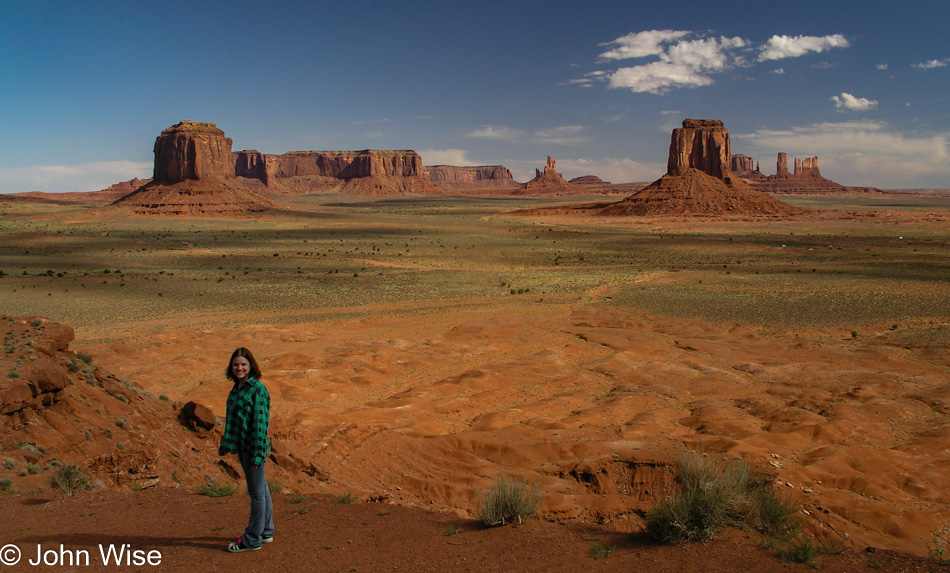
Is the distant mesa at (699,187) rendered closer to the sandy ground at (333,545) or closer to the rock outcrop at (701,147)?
the rock outcrop at (701,147)

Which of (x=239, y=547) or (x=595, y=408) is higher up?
(x=239, y=547)

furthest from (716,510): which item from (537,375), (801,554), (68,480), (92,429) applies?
(537,375)

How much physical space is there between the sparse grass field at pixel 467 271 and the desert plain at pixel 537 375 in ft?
1.02

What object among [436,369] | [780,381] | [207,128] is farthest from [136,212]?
[780,381]

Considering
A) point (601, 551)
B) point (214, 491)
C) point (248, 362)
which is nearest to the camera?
point (248, 362)

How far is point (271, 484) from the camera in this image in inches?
333

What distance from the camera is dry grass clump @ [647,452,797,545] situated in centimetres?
639

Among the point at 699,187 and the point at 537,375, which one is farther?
the point at 699,187

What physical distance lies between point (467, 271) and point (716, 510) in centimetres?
3358

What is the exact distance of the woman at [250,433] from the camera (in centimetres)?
596

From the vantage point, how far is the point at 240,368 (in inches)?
234

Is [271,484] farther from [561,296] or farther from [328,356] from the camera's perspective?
[561,296]

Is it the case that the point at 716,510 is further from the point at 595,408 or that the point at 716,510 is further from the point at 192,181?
the point at 192,181

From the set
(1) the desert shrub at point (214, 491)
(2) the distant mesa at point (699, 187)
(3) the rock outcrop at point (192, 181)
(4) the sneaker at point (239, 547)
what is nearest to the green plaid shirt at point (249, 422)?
(4) the sneaker at point (239, 547)
